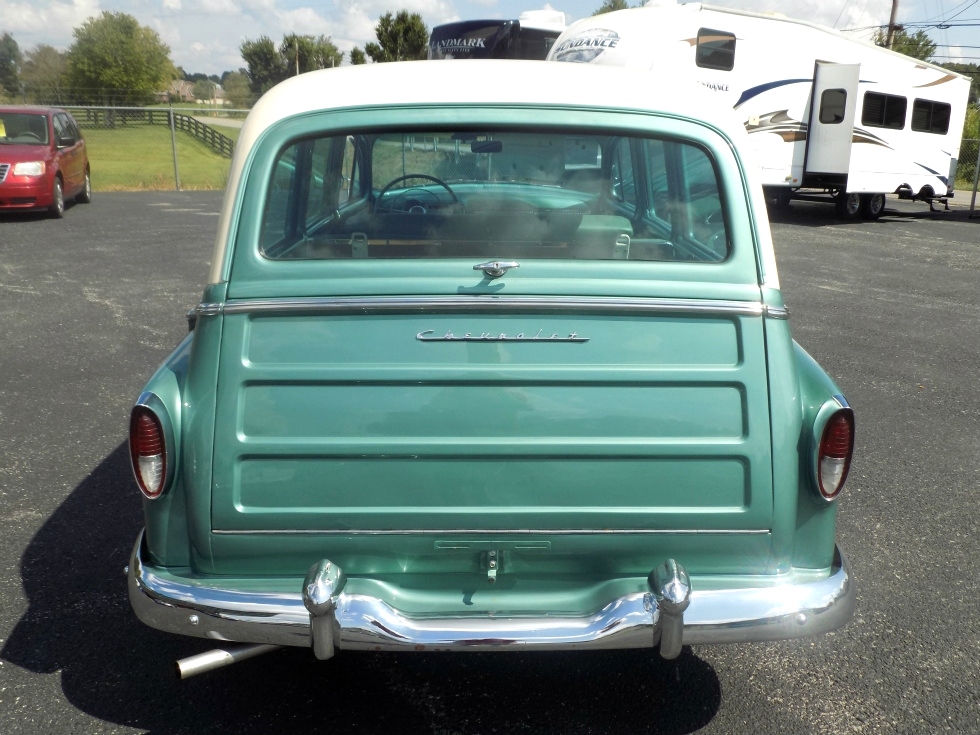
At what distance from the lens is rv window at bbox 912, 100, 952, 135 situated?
1812 cm

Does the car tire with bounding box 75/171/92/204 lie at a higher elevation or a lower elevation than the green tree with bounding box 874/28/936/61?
lower

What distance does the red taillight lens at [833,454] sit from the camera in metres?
2.59

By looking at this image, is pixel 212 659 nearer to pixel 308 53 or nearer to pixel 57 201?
pixel 57 201

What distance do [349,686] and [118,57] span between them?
67776 millimetres

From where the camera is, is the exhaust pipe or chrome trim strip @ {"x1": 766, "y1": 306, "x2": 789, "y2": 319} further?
chrome trim strip @ {"x1": 766, "y1": 306, "x2": 789, "y2": 319}

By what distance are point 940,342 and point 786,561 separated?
598 cm

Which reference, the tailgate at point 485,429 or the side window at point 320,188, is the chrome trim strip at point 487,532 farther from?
the side window at point 320,188

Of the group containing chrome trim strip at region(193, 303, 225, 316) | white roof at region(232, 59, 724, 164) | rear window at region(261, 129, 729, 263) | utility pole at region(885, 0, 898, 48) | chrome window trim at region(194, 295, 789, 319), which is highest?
utility pole at region(885, 0, 898, 48)

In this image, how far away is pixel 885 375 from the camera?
6621mm

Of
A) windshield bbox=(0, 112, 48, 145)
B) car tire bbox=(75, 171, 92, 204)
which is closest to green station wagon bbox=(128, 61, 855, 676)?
windshield bbox=(0, 112, 48, 145)

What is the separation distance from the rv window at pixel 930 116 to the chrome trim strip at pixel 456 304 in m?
18.0

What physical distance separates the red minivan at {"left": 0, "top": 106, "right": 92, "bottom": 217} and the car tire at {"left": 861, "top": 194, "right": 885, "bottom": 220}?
14884mm

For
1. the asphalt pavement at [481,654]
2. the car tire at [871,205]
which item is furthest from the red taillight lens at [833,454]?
the car tire at [871,205]

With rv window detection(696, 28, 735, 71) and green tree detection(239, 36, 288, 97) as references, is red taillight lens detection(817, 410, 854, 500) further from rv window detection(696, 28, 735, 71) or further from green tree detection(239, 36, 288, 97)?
green tree detection(239, 36, 288, 97)
